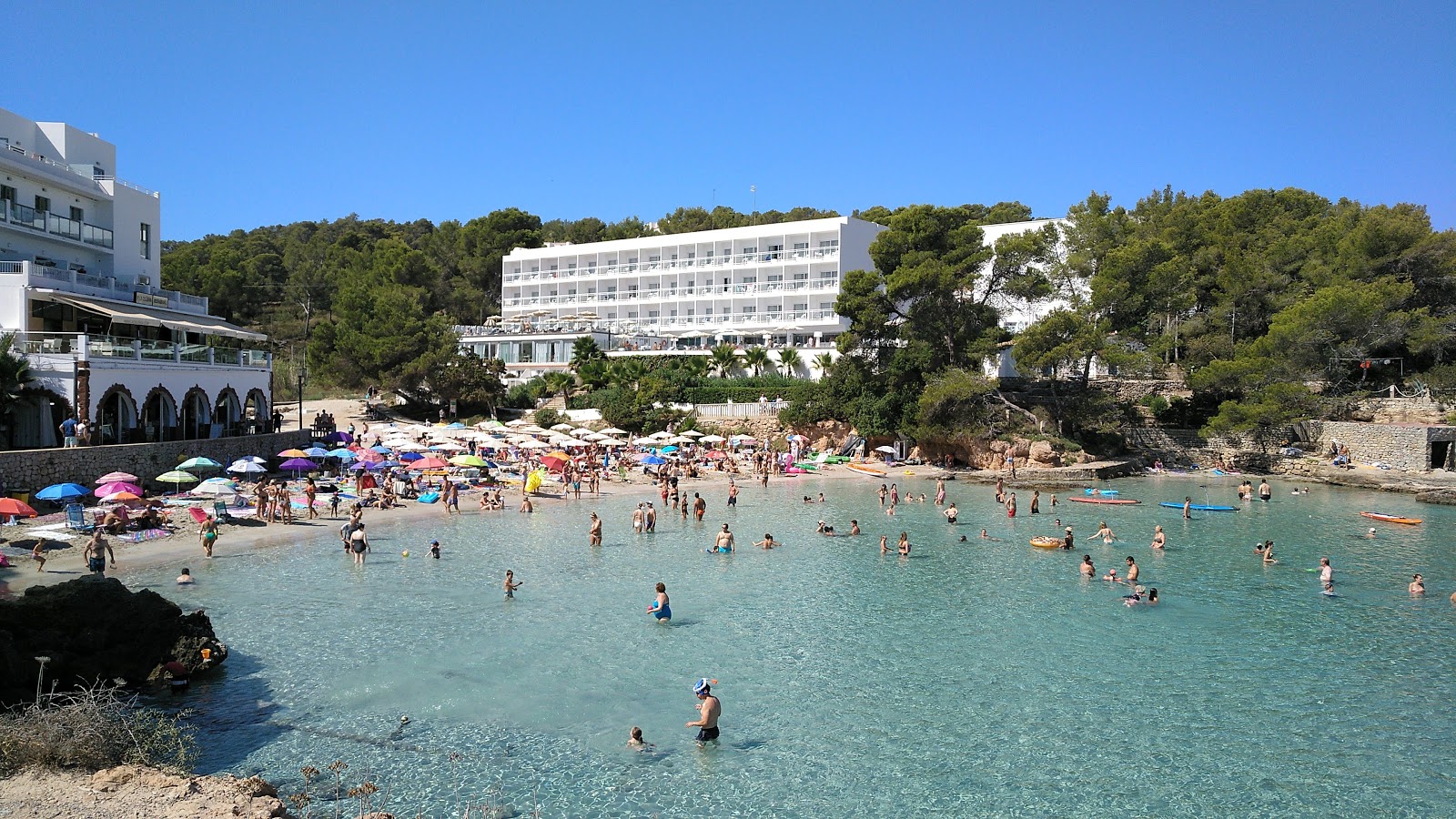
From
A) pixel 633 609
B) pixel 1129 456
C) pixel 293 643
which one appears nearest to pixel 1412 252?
pixel 1129 456

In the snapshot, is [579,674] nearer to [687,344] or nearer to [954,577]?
[954,577]

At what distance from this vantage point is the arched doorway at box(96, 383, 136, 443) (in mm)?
26266

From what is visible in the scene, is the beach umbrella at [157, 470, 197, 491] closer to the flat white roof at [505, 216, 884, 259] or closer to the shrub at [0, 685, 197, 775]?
the shrub at [0, 685, 197, 775]

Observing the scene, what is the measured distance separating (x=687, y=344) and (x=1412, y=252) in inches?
1536

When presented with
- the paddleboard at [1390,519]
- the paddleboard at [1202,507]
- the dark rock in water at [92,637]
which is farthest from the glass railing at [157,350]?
the paddleboard at [1390,519]

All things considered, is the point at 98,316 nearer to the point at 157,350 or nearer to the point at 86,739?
the point at 157,350

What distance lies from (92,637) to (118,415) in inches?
698

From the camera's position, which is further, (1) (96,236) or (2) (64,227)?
(1) (96,236)

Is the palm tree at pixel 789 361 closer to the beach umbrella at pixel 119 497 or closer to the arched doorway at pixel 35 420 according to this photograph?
the arched doorway at pixel 35 420

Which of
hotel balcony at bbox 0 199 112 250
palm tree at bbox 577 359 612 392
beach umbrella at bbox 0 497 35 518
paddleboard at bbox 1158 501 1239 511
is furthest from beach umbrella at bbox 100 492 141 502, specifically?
paddleboard at bbox 1158 501 1239 511

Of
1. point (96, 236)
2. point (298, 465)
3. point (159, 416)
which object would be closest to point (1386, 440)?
point (298, 465)

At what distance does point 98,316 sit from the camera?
30000 millimetres

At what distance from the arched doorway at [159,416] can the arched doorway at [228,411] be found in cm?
228

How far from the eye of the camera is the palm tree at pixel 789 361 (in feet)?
172
